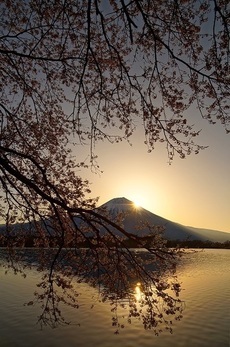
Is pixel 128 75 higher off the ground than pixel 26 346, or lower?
higher

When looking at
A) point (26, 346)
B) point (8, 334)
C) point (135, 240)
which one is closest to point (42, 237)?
point (135, 240)

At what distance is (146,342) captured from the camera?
14.5m

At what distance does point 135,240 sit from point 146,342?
32.6ft

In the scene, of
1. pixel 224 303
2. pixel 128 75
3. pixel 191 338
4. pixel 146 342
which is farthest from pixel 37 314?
pixel 128 75

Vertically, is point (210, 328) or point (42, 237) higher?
point (42, 237)

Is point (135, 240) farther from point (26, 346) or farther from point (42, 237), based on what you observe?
point (26, 346)

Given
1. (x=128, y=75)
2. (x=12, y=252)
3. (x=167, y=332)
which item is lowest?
(x=167, y=332)

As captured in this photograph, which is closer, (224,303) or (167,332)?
(167,332)

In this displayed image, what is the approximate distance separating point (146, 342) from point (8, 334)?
6229 mm

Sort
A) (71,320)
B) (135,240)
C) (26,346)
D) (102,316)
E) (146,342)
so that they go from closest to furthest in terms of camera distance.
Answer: (135,240)
(26,346)
(146,342)
(71,320)
(102,316)

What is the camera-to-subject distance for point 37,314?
710 inches

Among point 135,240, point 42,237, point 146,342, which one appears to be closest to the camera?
point 135,240

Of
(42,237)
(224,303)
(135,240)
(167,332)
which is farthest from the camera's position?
(224,303)

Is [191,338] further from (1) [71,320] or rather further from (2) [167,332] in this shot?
(1) [71,320]
